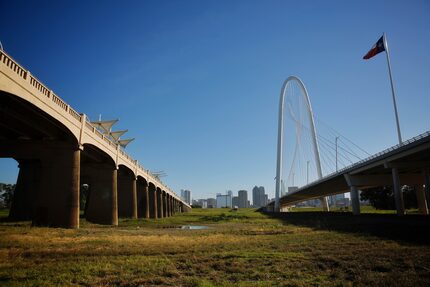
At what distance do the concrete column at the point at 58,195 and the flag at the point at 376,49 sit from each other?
40065 mm

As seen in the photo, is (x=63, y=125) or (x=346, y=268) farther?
(x=63, y=125)

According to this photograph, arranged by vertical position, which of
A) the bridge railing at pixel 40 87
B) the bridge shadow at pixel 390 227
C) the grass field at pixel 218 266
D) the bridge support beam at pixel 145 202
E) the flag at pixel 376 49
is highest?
the flag at pixel 376 49

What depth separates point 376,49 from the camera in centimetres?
4359

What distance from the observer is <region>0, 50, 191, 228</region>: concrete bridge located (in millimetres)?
22089

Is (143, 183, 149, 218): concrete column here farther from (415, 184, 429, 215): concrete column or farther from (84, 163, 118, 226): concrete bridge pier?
(415, 184, 429, 215): concrete column

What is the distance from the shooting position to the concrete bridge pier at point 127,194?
56062mm

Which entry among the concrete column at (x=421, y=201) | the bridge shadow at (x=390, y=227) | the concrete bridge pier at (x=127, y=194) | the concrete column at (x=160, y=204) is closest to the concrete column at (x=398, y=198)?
the bridge shadow at (x=390, y=227)

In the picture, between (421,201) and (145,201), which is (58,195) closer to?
Result: (145,201)

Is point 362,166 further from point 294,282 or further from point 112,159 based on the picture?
point 294,282

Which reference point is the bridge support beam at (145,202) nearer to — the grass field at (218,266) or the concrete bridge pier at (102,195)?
the concrete bridge pier at (102,195)

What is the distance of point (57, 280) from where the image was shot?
28.1ft

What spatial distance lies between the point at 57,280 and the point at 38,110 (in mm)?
18268

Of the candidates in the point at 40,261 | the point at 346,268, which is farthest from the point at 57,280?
the point at 346,268

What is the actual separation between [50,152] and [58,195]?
4216mm
